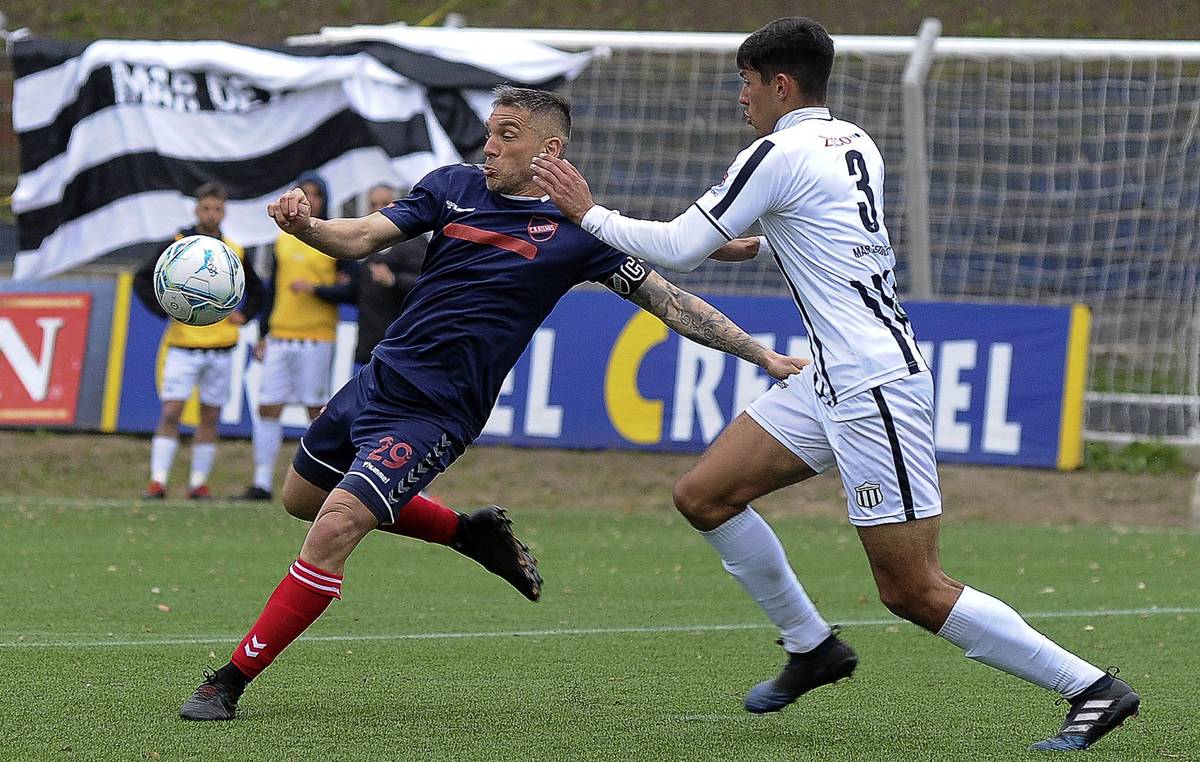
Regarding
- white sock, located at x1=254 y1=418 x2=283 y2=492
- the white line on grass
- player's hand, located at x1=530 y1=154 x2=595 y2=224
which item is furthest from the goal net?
player's hand, located at x1=530 y1=154 x2=595 y2=224

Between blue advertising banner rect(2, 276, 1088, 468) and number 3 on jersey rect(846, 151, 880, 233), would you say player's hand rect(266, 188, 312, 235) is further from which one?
blue advertising banner rect(2, 276, 1088, 468)

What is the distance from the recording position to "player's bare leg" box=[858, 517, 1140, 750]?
506cm

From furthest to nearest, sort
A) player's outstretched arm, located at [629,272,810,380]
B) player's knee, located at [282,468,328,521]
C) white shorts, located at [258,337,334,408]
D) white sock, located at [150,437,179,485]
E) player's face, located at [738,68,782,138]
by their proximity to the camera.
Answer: white shorts, located at [258,337,334,408], white sock, located at [150,437,179,485], player's knee, located at [282,468,328,521], player's outstretched arm, located at [629,272,810,380], player's face, located at [738,68,782,138]

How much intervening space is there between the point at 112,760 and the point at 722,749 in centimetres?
179

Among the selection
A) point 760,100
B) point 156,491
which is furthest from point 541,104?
point 156,491

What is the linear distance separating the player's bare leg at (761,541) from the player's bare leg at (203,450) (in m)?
7.81

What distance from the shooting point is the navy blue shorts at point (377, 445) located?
17.7ft

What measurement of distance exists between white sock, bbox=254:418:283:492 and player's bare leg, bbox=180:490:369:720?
7602 millimetres

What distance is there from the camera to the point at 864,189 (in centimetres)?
515

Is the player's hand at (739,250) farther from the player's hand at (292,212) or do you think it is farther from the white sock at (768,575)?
the player's hand at (292,212)

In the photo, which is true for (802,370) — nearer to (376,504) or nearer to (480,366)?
(480,366)

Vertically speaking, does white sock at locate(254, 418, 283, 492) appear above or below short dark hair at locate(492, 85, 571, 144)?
below

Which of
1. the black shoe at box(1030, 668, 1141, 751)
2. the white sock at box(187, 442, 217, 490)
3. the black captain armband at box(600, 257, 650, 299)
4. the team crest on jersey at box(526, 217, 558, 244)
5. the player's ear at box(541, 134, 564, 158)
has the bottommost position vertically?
the white sock at box(187, 442, 217, 490)

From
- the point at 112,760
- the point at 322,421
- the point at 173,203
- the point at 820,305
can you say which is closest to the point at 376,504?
the point at 322,421
